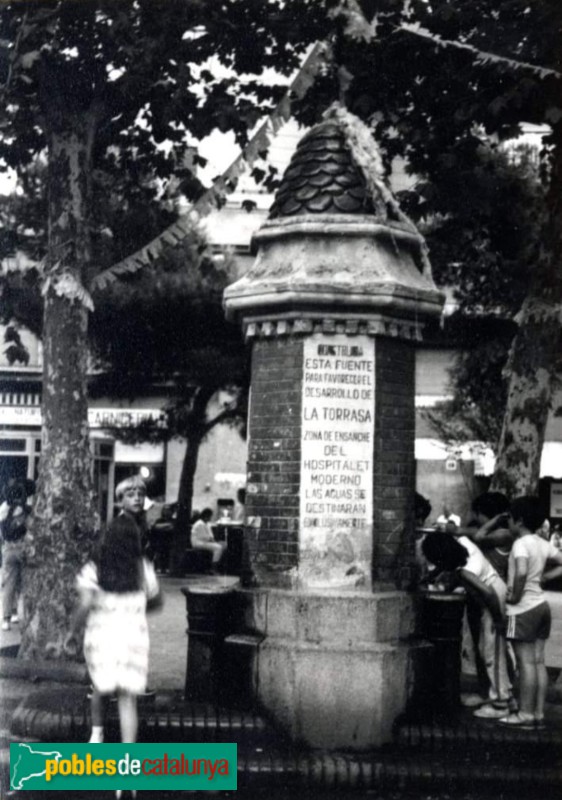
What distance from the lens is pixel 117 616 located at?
754cm

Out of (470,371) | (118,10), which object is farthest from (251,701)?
(470,371)

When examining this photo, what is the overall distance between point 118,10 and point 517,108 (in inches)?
158

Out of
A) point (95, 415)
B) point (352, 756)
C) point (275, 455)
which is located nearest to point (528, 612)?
point (352, 756)

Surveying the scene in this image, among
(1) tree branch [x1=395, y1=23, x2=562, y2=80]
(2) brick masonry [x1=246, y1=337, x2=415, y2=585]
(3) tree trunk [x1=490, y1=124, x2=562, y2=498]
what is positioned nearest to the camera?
(2) brick masonry [x1=246, y1=337, x2=415, y2=585]

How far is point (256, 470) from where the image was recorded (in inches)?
357

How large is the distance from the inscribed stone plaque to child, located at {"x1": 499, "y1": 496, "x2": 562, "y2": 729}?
1168 mm

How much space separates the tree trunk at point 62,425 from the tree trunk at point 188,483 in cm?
1169

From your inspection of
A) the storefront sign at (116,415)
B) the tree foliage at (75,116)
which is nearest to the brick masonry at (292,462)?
the tree foliage at (75,116)

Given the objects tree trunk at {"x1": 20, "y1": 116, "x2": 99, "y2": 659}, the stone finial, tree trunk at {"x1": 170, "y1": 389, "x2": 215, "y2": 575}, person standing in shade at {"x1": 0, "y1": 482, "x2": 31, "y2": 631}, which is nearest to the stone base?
the stone finial

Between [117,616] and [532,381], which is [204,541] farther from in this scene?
[117,616]

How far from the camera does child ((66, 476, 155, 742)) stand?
7520 mm

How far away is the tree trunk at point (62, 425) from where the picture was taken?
1245cm

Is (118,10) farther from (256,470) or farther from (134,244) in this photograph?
(134,244)

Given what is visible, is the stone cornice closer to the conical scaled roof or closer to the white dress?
the conical scaled roof
